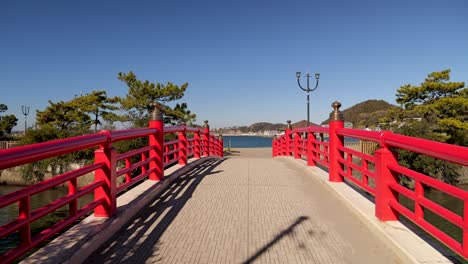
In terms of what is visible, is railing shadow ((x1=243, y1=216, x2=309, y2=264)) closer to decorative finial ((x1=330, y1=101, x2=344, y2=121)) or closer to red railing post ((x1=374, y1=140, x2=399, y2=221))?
red railing post ((x1=374, y1=140, x2=399, y2=221))

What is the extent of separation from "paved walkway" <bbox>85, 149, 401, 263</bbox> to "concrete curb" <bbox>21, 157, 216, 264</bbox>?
0.11 metres

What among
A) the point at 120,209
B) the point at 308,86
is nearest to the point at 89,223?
the point at 120,209

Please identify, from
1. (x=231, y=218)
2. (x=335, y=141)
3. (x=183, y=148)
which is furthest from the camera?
(x=183, y=148)

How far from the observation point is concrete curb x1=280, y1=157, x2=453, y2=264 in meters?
3.45

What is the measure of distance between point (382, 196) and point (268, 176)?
4.51 metres

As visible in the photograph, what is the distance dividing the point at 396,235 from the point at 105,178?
12.1ft

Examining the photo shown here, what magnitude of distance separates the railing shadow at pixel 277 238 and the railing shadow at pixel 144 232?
1.10 meters

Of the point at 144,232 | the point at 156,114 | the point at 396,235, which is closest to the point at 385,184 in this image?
the point at 396,235

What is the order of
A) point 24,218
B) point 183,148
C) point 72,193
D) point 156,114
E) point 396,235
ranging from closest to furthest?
point 24,218 < point 72,193 < point 396,235 < point 156,114 < point 183,148

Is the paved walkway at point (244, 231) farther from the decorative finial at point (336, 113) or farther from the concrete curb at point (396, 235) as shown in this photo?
the decorative finial at point (336, 113)

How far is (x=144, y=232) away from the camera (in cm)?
450

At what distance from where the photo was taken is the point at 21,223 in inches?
113

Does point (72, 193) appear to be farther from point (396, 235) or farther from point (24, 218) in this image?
point (396, 235)

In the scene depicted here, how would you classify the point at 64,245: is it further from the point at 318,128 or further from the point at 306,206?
the point at 318,128
